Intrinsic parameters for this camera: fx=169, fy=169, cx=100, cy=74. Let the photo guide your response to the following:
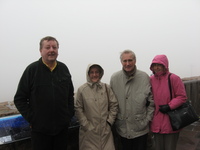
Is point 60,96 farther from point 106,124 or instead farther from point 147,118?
point 147,118

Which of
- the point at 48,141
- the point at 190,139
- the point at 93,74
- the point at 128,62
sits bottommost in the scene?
the point at 190,139

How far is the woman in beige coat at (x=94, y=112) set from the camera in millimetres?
2191

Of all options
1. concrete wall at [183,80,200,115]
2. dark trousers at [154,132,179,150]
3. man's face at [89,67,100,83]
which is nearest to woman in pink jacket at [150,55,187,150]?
dark trousers at [154,132,179,150]

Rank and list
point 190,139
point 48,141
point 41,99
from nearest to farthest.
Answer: point 41,99 → point 48,141 → point 190,139

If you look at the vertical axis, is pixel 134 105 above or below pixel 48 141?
above

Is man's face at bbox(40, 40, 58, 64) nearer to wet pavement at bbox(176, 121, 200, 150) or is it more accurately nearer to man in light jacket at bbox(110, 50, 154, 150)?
man in light jacket at bbox(110, 50, 154, 150)

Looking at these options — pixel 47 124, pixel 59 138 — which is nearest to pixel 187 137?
pixel 59 138

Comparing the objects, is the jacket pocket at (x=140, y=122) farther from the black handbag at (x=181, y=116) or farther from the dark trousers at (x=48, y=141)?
the dark trousers at (x=48, y=141)

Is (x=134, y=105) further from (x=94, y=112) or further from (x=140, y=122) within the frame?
(x=94, y=112)

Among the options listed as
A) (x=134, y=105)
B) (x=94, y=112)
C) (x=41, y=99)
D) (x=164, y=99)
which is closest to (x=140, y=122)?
(x=134, y=105)

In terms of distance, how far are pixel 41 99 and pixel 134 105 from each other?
1154 millimetres

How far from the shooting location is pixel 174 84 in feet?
7.12

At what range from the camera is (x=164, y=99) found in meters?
2.20

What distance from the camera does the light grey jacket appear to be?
2.20 m
